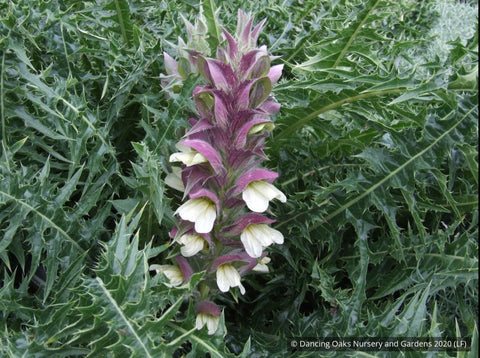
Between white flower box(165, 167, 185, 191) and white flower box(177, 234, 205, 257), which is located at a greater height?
white flower box(165, 167, 185, 191)

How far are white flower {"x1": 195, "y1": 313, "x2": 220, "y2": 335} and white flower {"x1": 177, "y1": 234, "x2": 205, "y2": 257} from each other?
0.15m

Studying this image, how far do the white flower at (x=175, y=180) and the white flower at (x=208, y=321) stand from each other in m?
0.26

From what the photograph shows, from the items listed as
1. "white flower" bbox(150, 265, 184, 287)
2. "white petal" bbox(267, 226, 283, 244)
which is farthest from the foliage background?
"white petal" bbox(267, 226, 283, 244)

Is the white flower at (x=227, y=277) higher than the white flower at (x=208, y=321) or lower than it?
higher

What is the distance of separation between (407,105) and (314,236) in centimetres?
37

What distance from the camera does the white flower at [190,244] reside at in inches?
35.1

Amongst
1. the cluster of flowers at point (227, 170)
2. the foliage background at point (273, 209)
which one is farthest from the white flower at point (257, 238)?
the foliage background at point (273, 209)

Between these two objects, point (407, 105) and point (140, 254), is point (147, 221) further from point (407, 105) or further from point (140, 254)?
point (407, 105)

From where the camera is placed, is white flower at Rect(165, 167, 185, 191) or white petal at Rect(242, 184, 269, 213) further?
white flower at Rect(165, 167, 185, 191)

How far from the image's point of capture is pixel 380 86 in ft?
3.19

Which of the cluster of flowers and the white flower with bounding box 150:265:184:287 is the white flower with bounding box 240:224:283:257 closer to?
the cluster of flowers

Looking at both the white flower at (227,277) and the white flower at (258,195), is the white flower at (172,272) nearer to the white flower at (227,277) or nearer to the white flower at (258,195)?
the white flower at (227,277)

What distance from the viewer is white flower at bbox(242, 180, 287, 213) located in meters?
0.85

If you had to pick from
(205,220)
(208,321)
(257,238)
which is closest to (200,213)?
(205,220)
